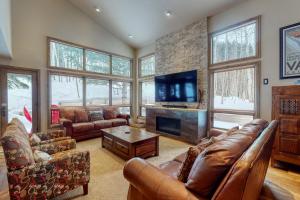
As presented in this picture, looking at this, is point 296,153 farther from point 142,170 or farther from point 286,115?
point 142,170

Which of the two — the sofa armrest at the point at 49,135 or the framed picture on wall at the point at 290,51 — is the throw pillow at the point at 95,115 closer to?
the sofa armrest at the point at 49,135

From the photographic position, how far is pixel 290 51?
10.6 feet

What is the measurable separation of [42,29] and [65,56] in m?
0.96

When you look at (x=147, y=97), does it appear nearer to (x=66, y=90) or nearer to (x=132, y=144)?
(x=66, y=90)

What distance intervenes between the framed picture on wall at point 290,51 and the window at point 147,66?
4352 millimetres

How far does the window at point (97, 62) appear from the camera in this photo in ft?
20.1

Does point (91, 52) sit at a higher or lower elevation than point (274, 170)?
higher

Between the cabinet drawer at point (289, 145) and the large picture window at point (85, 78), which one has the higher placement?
the large picture window at point (85, 78)

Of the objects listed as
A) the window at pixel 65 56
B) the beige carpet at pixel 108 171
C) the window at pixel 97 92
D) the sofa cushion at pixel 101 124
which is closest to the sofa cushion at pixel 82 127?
the sofa cushion at pixel 101 124

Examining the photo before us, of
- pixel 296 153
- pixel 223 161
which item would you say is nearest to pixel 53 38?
pixel 223 161

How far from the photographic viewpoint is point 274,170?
2885 millimetres

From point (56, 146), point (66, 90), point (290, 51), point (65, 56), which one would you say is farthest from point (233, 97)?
point (65, 56)

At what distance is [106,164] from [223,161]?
8.39ft

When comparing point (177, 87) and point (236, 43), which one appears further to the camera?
point (177, 87)
